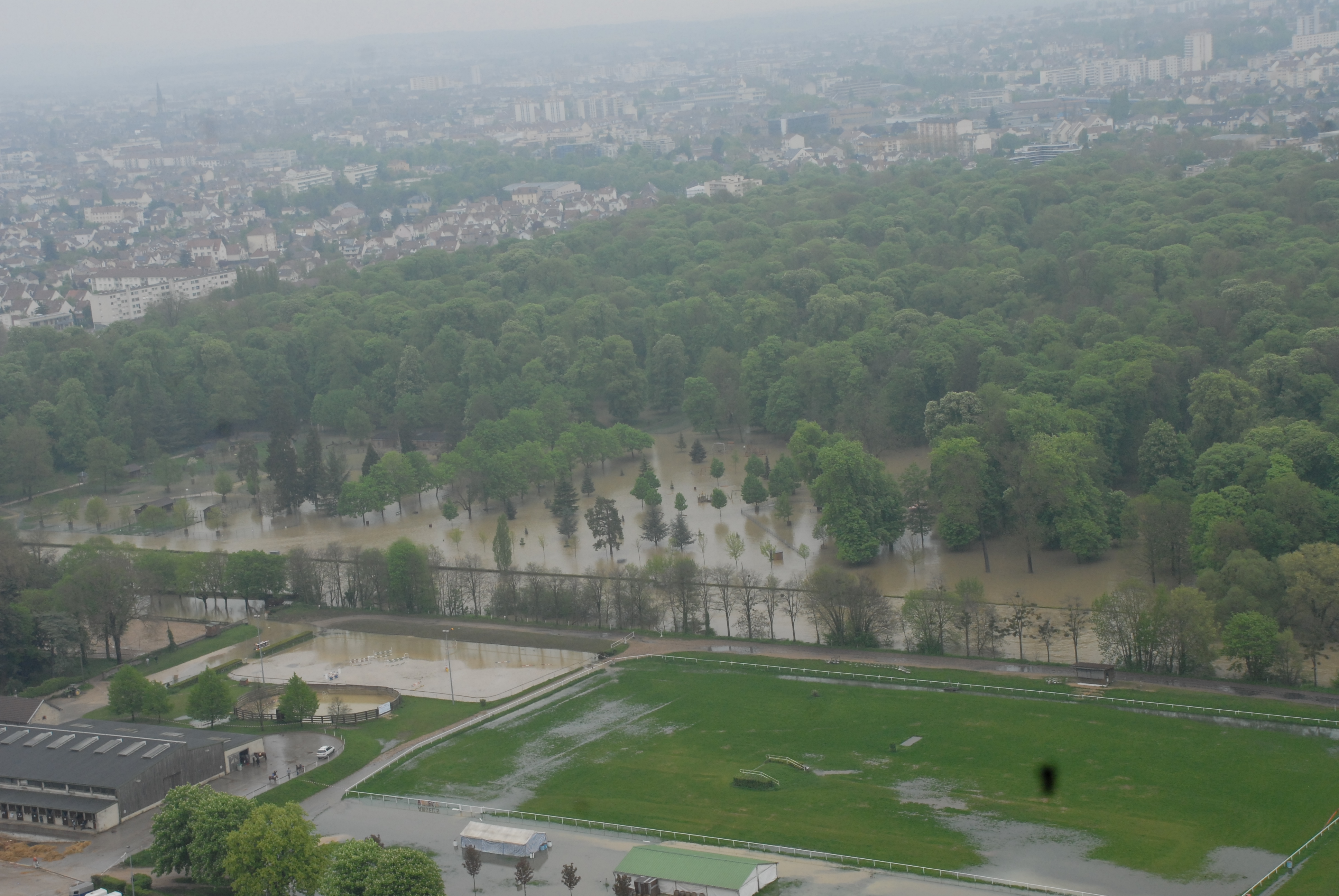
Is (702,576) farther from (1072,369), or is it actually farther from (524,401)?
(524,401)

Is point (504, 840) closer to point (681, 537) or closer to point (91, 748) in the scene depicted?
point (91, 748)

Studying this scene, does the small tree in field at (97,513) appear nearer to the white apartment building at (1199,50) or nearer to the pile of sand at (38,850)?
the pile of sand at (38,850)

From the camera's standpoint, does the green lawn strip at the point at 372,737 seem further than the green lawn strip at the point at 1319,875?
Yes

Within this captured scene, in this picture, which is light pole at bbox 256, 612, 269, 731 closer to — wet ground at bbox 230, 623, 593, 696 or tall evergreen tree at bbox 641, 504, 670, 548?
wet ground at bbox 230, 623, 593, 696

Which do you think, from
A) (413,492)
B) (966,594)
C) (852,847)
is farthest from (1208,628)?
(413,492)

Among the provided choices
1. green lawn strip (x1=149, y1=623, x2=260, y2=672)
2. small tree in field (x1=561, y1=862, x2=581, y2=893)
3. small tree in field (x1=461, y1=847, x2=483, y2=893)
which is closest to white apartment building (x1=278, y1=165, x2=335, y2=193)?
green lawn strip (x1=149, y1=623, x2=260, y2=672)

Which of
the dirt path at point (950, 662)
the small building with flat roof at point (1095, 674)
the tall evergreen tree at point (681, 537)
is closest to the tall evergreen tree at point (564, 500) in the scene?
the tall evergreen tree at point (681, 537)
